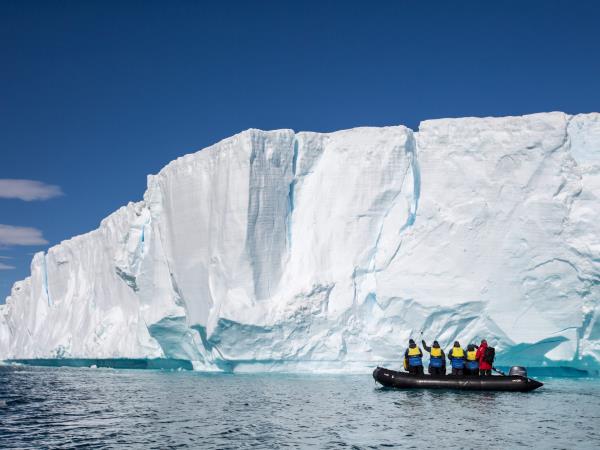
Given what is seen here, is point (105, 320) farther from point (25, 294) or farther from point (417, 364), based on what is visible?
point (417, 364)

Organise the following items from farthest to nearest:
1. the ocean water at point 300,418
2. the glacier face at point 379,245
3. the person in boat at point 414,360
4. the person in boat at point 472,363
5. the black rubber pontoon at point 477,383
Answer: the glacier face at point 379,245 < the person in boat at point 414,360 < the person in boat at point 472,363 < the black rubber pontoon at point 477,383 < the ocean water at point 300,418

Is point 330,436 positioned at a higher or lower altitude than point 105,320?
lower

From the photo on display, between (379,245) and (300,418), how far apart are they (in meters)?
13.2

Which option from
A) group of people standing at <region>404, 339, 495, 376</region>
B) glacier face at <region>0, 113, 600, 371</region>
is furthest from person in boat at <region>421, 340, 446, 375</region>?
glacier face at <region>0, 113, 600, 371</region>

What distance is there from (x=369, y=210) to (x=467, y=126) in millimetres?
4402

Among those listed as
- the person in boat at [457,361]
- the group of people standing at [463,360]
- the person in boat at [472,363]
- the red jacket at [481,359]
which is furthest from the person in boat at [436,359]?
the red jacket at [481,359]

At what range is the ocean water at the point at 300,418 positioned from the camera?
31.9ft

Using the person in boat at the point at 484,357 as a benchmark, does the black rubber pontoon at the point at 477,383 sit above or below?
below

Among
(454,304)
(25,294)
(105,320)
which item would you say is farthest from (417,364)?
(25,294)

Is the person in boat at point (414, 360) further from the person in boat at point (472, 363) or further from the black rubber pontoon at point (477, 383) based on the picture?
the person in boat at point (472, 363)

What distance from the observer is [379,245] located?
2478 cm

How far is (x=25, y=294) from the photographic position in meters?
46.8

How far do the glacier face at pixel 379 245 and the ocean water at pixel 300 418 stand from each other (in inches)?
178

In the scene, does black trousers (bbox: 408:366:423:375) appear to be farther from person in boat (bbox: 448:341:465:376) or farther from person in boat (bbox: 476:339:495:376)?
person in boat (bbox: 476:339:495:376)
